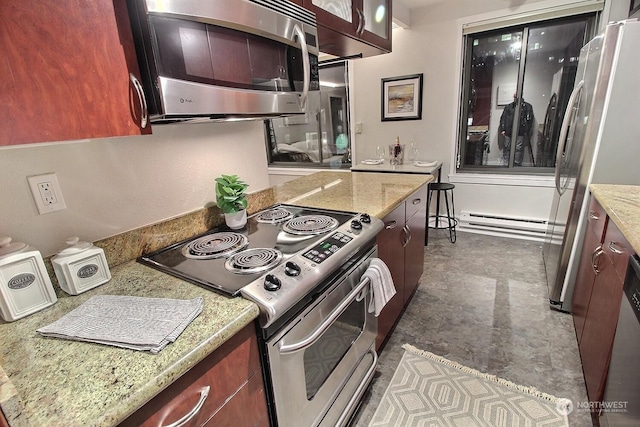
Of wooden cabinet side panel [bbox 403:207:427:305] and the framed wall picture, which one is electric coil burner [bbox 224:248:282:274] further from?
the framed wall picture

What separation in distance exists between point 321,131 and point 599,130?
309cm

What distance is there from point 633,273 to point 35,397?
1.63 metres

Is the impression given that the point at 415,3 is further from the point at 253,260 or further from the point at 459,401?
the point at 459,401

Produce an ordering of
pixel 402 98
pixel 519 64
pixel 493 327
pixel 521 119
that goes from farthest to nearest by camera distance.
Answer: pixel 402 98
pixel 521 119
pixel 519 64
pixel 493 327

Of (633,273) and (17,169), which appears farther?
(633,273)

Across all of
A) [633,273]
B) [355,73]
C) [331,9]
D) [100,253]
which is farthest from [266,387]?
[355,73]

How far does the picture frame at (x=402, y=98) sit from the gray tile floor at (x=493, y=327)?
171 centimetres

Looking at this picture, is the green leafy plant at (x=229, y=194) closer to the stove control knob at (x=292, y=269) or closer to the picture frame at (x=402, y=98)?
the stove control knob at (x=292, y=269)

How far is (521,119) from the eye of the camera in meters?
3.33

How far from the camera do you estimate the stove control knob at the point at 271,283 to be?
884mm

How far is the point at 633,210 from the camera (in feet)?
4.34

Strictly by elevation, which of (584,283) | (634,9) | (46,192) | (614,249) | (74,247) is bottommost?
(584,283)

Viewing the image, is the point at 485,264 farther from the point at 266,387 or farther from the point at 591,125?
the point at 266,387

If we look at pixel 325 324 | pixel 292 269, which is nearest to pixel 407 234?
pixel 325 324
